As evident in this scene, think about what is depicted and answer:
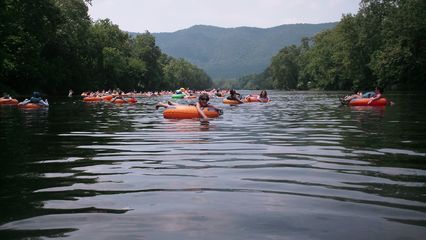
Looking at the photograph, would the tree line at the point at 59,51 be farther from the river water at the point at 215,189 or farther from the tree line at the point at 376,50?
the tree line at the point at 376,50

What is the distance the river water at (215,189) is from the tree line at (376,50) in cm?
6431

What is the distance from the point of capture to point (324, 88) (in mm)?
116562

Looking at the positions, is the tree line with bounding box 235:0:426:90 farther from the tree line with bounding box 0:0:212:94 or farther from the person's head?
the person's head

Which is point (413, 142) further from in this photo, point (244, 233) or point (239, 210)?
point (244, 233)

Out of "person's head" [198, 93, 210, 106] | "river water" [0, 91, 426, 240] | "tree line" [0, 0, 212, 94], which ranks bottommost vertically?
"river water" [0, 91, 426, 240]

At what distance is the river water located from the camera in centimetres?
420

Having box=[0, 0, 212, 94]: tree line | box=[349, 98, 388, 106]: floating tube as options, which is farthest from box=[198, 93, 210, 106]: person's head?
box=[0, 0, 212, 94]: tree line

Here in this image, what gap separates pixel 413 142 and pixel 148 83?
380ft

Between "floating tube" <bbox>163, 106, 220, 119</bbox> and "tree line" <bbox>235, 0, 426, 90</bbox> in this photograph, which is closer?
"floating tube" <bbox>163, 106, 220, 119</bbox>

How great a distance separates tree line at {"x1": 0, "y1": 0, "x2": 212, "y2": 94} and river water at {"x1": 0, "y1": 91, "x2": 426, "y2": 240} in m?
33.9

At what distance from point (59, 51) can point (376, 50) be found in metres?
51.6

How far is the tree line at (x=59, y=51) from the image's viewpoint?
46925 mm

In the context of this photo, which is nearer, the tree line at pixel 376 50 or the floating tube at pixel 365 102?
the floating tube at pixel 365 102

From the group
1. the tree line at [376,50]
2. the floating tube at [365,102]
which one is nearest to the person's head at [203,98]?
the floating tube at [365,102]
